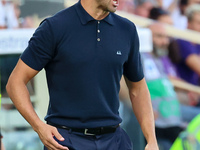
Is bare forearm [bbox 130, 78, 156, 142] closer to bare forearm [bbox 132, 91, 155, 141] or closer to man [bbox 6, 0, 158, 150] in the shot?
bare forearm [bbox 132, 91, 155, 141]

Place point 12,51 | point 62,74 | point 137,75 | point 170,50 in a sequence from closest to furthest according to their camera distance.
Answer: point 62,74
point 137,75
point 12,51
point 170,50

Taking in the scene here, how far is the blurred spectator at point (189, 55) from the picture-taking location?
602cm

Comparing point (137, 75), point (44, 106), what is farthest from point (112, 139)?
point (44, 106)

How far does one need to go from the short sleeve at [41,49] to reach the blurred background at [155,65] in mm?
2746

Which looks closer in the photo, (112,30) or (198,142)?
(112,30)

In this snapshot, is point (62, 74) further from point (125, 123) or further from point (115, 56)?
point (125, 123)

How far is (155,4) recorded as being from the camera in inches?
235

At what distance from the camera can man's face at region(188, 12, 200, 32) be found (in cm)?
608

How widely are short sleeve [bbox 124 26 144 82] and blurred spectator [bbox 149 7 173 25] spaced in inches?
111

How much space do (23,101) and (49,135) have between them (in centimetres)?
23

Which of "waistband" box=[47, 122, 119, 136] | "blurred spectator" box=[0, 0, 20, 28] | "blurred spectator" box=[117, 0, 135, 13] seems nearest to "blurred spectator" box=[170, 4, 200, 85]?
"blurred spectator" box=[117, 0, 135, 13]

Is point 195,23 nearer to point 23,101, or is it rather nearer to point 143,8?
point 143,8

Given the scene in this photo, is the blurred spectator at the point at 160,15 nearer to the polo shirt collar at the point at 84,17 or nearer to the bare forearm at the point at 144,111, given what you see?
the bare forearm at the point at 144,111

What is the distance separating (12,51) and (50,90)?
2713mm
